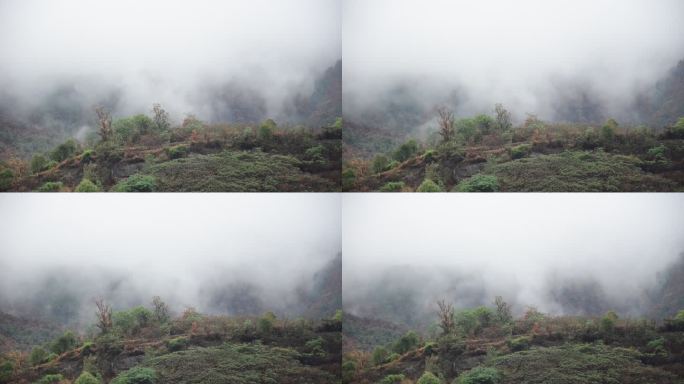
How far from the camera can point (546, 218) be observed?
247 inches

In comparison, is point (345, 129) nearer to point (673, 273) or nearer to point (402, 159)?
point (402, 159)

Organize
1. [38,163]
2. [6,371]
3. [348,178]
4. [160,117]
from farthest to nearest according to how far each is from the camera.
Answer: [348,178]
[160,117]
[38,163]
[6,371]

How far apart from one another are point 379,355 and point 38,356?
8.73 ft

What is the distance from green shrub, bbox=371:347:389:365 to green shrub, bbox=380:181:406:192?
132 centimetres

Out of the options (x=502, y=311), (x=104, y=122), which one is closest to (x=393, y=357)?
(x=502, y=311)

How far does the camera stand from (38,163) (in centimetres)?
595

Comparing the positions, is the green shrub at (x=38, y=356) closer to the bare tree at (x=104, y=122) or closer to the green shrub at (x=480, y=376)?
the bare tree at (x=104, y=122)

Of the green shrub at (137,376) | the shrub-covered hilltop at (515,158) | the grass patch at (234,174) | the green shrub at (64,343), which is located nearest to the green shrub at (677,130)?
the shrub-covered hilltop at (515,158)

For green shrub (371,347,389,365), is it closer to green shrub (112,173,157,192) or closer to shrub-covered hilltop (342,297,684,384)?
shrub-covered hilltop (342,297,684,384)

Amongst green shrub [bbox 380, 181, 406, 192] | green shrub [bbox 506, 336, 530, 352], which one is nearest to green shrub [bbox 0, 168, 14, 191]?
green shrub [bbox 380, 181, 406, 192]

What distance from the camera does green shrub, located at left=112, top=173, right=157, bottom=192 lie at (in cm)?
610

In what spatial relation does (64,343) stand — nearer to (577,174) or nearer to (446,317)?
(446,317)

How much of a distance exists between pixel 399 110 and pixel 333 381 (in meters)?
2.33

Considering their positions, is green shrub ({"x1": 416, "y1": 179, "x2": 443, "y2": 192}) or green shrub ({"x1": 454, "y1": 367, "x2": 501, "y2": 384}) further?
green shrub ({"x1": 416, "y1": 179, "x2": 443, "y2": 192})
